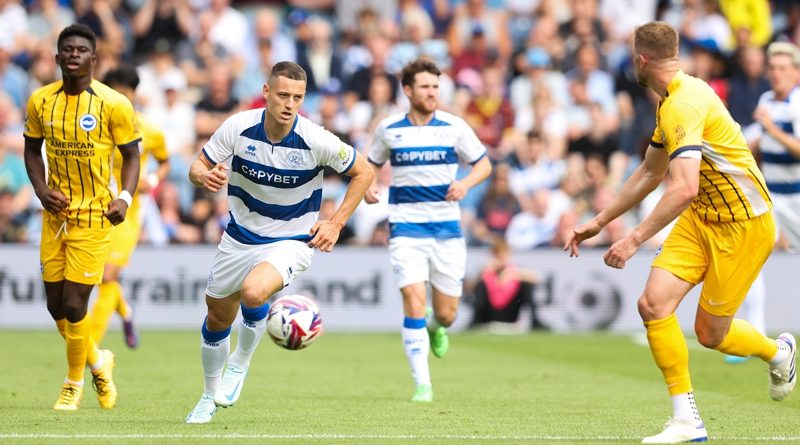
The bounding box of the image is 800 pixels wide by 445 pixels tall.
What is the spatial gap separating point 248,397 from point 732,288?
14.3 feet

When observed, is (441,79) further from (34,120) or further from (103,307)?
(34,120)

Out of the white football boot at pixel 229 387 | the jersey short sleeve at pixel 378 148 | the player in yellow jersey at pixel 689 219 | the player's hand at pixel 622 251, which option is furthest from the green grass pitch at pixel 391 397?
the jersey short sleeve at pixel 378 148

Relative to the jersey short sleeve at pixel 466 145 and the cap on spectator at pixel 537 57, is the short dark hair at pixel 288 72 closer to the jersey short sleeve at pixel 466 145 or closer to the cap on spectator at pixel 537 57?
the jersey short sleeve at pixel 466 145

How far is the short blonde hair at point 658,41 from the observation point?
787 centimetres

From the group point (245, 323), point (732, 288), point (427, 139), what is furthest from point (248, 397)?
point (732, 288)

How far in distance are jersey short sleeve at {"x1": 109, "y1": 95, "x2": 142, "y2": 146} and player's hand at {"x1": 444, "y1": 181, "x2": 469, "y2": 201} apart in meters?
2.92

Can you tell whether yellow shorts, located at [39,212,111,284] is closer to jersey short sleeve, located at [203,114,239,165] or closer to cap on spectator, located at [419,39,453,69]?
jersey short sleeve, located at [203,114,239,165]

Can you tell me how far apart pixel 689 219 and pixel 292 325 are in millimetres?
2664

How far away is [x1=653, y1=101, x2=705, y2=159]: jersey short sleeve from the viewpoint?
7672 millimetres

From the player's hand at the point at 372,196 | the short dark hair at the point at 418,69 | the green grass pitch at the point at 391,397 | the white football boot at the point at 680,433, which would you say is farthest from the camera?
the short dark hair at the point at 418,69

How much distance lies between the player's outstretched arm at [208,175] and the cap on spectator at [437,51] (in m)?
13.2

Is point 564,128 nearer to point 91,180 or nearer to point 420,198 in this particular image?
point 420,198

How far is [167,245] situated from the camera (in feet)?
60.0

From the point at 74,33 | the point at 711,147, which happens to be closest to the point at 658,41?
the point at 711,147
